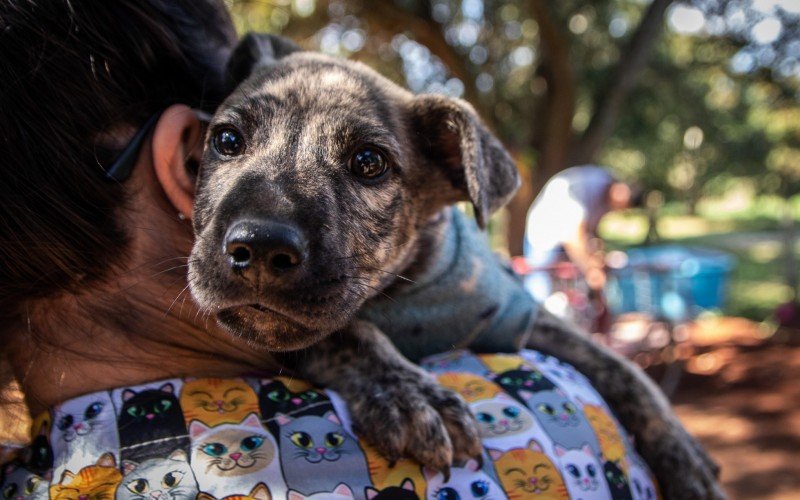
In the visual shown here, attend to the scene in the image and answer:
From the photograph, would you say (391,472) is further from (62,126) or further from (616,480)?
(62,126)

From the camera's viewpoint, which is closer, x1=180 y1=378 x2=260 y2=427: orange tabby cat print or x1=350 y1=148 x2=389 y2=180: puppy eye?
x1=180 y1=378 x2=260 y2=427: orange tabby cat print

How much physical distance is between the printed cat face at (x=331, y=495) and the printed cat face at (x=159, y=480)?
204 millimetres

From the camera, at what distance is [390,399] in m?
1.88

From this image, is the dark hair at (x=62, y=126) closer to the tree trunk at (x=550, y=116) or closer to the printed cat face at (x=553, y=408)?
the printed cat face at (x=553, y=408)

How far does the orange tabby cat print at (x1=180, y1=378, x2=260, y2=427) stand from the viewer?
1508 millimetres

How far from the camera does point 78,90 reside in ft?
5.23

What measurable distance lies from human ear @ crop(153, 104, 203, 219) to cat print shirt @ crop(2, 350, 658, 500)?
0.54 metres

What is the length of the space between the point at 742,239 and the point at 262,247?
26731 millimetres

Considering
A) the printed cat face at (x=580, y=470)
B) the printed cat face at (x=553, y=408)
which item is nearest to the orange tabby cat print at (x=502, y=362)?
the printed cat face at (x=553, y=408)

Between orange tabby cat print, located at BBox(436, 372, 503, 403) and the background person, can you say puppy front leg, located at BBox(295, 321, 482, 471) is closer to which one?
orange tabby cat print, located at BBox(436, 372, 503, 403)

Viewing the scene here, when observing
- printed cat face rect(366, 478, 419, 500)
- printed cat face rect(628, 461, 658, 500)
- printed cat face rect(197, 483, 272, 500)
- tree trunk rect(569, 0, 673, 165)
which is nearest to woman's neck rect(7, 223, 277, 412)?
printed cat face rect(197, 483, 272, 500)

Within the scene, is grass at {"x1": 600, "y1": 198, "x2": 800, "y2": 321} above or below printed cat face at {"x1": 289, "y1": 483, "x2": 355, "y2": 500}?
below

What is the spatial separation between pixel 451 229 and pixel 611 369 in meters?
0.82

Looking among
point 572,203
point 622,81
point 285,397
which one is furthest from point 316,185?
→ point 622,81
